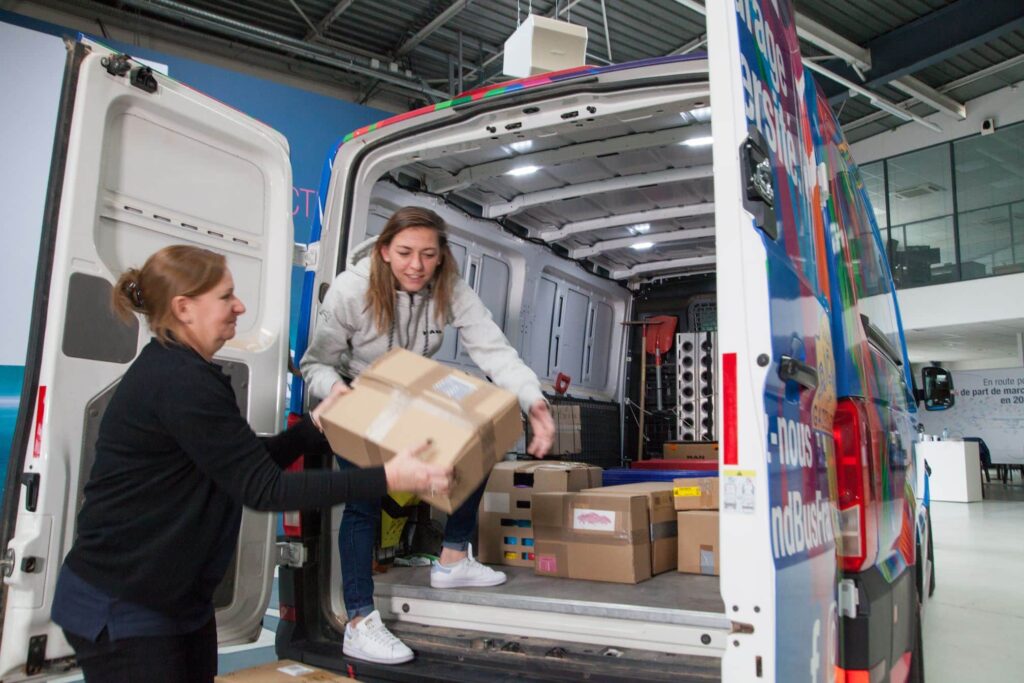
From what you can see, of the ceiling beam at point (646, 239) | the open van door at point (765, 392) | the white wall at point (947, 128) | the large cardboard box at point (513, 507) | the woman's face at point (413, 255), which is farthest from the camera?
the white wall at point (947, 128)

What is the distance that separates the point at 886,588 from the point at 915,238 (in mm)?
14248

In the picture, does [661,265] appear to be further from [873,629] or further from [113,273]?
[113,273]

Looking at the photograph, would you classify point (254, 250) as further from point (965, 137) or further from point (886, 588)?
point (965, 137)

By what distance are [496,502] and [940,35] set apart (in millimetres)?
9337

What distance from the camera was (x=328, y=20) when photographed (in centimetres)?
912

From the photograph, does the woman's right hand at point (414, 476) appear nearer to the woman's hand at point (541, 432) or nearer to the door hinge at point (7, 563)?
the woman's hand at point (541, 432)

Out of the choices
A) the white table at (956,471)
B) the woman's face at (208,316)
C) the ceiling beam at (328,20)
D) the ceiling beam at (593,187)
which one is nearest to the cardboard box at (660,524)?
the ceiling beam at (593,187)

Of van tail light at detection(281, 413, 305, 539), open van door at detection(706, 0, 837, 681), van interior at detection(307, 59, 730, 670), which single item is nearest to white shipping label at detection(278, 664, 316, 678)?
van interior at detection(307, 59, 730, 670)

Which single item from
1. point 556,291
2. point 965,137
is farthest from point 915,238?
point 556,291

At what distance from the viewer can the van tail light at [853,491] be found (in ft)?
6.32

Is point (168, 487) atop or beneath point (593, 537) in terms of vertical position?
atop

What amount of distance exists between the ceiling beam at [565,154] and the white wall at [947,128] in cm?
1049

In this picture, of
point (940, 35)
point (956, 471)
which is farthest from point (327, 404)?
point (956, 471)

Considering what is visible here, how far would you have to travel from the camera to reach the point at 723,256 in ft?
5.44
